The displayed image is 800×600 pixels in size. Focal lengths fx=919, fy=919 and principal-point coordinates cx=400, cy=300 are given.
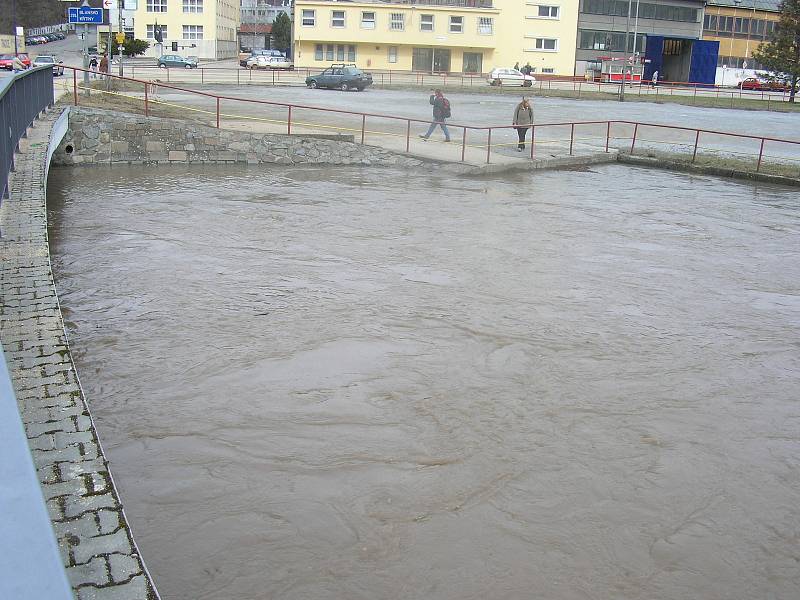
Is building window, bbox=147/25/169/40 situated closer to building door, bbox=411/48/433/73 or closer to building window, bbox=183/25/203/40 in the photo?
building window, bbox=183/25/203/40

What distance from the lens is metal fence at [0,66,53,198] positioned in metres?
11.8

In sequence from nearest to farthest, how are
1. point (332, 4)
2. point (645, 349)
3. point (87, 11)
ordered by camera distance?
point (645, 349) → point (87, 11) → point (332, 4)

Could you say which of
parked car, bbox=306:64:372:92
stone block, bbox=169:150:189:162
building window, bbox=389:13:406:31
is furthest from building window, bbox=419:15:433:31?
stone block, bbox=169:150:189:162

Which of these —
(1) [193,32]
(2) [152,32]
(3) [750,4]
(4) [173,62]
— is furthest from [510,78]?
(3) [750,4]

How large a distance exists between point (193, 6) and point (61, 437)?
88670 millimetres

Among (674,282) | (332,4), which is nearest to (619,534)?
(674,282)

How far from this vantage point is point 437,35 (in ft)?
261

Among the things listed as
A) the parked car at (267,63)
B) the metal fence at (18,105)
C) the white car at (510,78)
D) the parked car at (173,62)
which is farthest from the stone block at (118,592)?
the parked car at (173,62)

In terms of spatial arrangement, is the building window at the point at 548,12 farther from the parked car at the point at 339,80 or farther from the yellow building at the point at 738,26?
the parked car at the point at 339,80

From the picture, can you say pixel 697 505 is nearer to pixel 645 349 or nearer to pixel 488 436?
pixel 488 436

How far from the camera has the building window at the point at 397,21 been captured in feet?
256

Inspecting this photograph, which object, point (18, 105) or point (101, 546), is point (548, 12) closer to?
point (18, 105)

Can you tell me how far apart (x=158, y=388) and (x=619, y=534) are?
14.3ft

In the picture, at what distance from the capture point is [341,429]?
7691 mm
